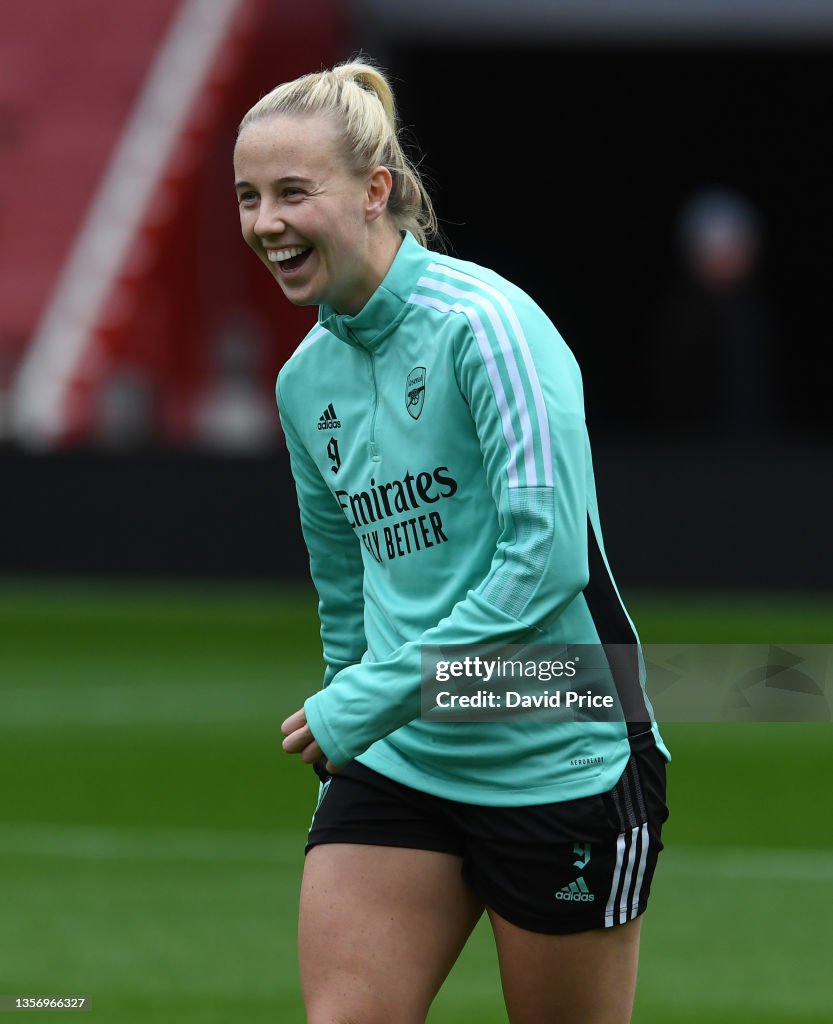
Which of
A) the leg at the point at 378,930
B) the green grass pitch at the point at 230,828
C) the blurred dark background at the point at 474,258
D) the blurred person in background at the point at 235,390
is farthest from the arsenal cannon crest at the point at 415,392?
the blurred person in background at the point at 235,390

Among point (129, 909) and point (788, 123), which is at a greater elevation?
point (788, 123)

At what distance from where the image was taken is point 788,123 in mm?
22688

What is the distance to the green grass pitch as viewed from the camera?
6.14 meters

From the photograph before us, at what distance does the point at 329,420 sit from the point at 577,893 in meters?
0.94

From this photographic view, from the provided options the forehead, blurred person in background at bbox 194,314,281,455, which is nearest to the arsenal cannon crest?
the forehead

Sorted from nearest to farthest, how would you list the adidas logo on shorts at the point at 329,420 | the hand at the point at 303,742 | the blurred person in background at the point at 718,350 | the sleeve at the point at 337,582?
the hand at the point at 303,742, the adidas logo on shorts at the point at 329,420, the sleeve at the point at 337,582, the blurred person in background at the point at 718,350

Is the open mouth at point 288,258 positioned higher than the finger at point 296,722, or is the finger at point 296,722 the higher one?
the open mouth at point 288,258

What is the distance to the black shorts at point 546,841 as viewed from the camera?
3582 mm

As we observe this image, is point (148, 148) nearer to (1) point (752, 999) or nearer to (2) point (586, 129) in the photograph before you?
(2) point (586, 129)

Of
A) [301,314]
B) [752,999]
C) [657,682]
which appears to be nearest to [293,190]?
[657,682]

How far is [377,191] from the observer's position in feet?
11.9

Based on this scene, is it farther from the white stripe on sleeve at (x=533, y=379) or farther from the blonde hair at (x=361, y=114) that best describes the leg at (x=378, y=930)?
the blonde hair at (x=361, y=114)

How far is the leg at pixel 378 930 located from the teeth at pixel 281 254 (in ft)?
3.41

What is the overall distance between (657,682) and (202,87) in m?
15.5
